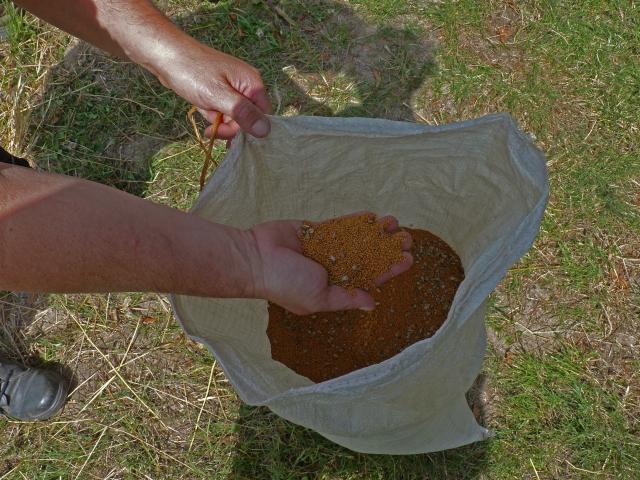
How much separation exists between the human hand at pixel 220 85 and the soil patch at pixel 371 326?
1.52 feet

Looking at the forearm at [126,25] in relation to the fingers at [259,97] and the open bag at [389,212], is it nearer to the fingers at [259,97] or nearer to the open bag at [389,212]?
the fingers at [259,97]

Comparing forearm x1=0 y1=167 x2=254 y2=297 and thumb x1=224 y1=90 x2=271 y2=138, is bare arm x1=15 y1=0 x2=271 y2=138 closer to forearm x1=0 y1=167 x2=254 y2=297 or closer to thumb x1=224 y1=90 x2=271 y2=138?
thumb x1=224 y1=90 x2=271 y2=138

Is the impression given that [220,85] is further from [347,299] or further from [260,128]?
[347,299]

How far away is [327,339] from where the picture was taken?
1.30m

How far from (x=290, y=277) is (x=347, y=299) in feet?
0.57

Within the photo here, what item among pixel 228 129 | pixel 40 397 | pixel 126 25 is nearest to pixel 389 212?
pixel 228 129

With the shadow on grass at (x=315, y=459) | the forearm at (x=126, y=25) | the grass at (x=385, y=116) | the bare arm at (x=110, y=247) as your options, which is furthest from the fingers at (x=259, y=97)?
the shadow on grass at (x=315, y=459)

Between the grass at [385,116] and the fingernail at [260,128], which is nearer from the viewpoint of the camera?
the fingernail at [260,128]

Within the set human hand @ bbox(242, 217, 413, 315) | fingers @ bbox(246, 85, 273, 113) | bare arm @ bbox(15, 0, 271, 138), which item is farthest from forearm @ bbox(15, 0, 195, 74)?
human hand @ bbox(242, 217, 413, 315)

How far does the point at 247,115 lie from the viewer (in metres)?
1.11

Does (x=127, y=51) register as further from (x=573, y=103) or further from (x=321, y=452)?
(x=573, y=103)

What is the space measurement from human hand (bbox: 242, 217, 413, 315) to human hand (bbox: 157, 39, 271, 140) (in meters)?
0.22

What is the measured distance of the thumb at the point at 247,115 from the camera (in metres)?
1.11

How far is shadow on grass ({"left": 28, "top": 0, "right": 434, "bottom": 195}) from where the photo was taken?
1817mm
